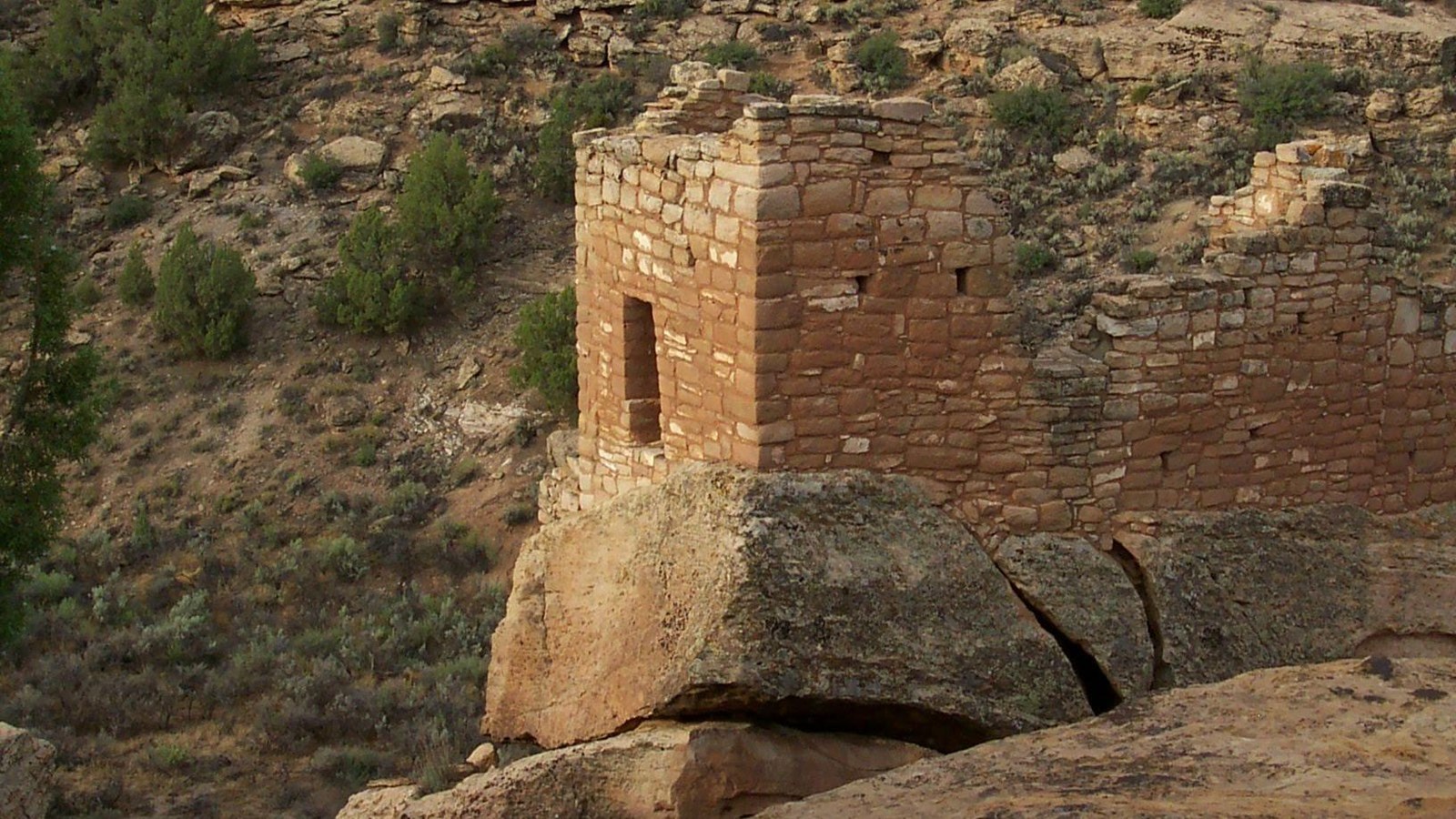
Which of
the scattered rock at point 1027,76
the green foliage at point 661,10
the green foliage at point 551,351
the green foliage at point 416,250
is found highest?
the green foliage at point 661,10

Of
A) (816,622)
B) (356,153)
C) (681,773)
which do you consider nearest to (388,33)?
(356,153)

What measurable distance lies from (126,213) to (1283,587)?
21.1 metres

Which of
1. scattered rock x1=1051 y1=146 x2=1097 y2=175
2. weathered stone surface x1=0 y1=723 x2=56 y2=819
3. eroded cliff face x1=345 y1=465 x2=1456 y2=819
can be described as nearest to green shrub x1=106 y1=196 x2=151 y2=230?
scattered rock x1=1051 y1=146 x2=1097 y2=175

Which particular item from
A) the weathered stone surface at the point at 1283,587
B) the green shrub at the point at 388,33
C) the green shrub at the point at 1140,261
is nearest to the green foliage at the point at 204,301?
the green shrub at the point at 388,33

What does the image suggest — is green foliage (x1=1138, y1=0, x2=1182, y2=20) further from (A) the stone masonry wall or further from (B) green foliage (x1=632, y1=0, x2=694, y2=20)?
(A) the stone masonry wall

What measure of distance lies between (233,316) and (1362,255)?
1738 cm

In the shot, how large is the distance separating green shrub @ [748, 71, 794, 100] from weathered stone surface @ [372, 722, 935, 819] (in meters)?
17.4

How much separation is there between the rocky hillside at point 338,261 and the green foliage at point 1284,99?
0.19ft

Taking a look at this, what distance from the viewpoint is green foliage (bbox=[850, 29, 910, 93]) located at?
25062 mm

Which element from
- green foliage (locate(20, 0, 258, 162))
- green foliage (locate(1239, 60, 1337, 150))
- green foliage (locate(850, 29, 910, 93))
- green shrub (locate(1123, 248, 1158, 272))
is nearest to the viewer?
green shrub (locate(1123, 248, 1158, 272))

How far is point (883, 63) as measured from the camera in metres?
25.2

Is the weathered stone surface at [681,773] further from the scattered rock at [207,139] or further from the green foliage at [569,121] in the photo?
the scattered rock at [207,139]

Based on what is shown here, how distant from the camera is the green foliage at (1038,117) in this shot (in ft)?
77.8

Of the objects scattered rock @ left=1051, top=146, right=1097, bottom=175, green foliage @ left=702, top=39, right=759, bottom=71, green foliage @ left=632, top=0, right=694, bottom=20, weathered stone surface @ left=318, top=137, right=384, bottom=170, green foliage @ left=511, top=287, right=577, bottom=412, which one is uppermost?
green foliage @ left=632, top=0, right=694, bottom=20
